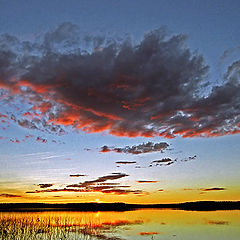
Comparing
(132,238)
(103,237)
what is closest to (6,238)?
(103,237)

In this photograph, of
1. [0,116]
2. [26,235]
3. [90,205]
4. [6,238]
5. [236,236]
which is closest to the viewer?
[6,238]

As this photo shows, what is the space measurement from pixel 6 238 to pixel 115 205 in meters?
118

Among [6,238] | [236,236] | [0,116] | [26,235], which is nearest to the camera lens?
[6,238]

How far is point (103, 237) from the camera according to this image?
25281 millimetres

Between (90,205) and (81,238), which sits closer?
(81,238)

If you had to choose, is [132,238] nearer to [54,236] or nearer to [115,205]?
[54,236]

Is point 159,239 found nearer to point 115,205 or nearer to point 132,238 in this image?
point 132,238

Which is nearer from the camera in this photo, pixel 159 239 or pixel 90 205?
pixel 159 239

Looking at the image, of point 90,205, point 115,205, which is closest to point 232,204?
point 115,205

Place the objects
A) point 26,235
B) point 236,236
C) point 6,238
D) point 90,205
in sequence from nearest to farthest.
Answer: point 6,238, point 26,235, point 236,236, point 90,205

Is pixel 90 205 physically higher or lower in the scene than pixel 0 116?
lower

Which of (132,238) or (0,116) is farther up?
(0,116)

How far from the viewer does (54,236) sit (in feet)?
83.1

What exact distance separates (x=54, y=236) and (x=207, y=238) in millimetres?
13152
